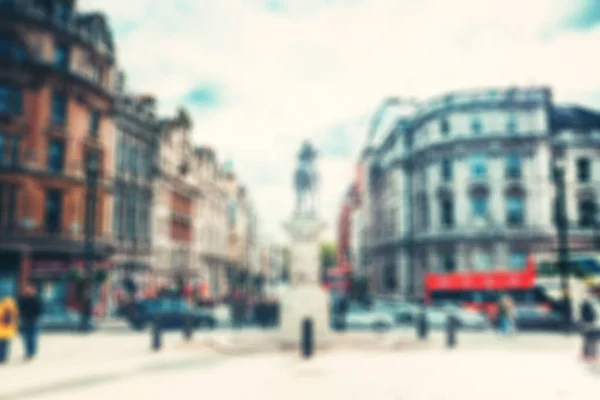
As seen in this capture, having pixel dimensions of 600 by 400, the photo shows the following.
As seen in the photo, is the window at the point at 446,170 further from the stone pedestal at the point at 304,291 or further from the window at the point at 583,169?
the stone pedestal at the point at 304,291

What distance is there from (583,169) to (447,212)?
361 inches

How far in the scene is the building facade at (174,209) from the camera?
32.7m

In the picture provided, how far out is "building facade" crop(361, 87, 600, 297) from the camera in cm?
3403

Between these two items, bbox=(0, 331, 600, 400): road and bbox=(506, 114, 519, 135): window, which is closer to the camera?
bbox=(0, 331, 600, 400): road

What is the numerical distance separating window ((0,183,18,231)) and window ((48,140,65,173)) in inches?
79.7

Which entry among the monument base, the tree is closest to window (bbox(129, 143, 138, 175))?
the monument base

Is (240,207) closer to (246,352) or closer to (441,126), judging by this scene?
(441,126)

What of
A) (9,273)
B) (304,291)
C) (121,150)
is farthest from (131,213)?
(304,291)

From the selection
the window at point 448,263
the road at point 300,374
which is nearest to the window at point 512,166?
the window at point 448,263

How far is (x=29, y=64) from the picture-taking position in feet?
77.2

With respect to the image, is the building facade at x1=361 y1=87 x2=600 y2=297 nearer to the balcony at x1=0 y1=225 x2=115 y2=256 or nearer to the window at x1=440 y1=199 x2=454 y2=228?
the window at x1=440 y1=199 x2=454 y2=228

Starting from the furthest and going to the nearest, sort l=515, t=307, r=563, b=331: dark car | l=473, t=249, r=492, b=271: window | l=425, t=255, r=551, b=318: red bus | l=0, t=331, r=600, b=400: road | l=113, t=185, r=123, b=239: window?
1. l=473, t=249, r=492, b=271: window
2. l=113, t=185, r=123, b=239: window
3. l=425, t=255, r=551, b=318: red bus
4. l=515, t=307, r=563, b=331: dark car
5. l=0, t=331, r=600, b=400: road

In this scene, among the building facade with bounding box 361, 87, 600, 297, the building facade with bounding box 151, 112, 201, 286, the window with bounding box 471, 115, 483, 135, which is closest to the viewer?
the building facade with bounding box 151, 112, 201, 286

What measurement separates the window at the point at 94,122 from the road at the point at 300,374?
44.6 ft
